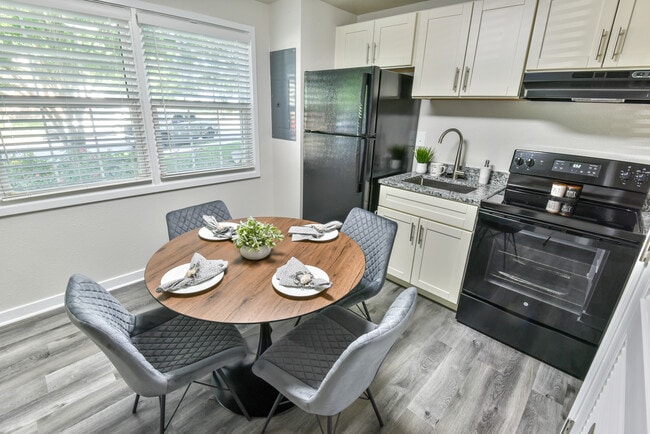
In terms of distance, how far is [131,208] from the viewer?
8.28 feet

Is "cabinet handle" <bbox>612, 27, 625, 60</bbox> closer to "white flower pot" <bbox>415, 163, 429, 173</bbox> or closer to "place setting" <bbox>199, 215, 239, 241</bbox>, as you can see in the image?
"white flower pot" <bbox>415, 163, 429, 173</bbox>

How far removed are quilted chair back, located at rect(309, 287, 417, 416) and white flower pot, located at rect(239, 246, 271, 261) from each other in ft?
2.18

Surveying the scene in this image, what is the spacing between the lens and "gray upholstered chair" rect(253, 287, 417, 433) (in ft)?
3.17

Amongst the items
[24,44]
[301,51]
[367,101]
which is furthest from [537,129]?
[24,44]

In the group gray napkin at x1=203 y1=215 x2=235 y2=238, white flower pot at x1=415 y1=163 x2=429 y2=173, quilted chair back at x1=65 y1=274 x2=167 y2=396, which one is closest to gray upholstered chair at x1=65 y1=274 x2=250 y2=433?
quilted chair back at x1=65 y1=274 x2=167 y2=396

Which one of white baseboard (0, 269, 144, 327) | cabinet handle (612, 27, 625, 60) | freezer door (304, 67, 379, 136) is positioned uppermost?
cabinet handle (612, 27, 625, 60)

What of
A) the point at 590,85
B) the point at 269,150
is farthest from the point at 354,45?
the point at 590,85

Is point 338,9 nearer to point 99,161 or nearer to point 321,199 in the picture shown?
point 321,199

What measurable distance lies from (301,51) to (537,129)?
201 cm

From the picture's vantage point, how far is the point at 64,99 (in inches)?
81.7

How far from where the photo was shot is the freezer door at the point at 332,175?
2.55 meters

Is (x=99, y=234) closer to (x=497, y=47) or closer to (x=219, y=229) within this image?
(x=219, y=229)

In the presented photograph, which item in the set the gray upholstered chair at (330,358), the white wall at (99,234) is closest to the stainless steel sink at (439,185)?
the gray upholstered chair at (330,358)

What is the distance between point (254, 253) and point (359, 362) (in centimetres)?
74
